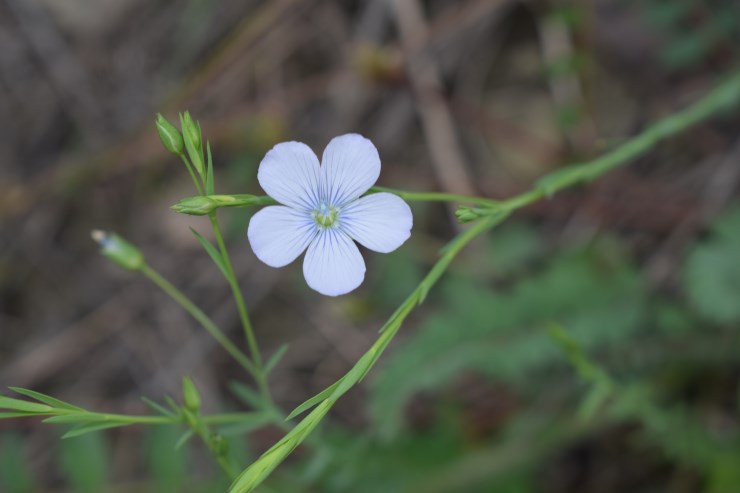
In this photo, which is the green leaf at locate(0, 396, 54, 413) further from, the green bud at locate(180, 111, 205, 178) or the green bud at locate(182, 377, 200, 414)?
the green bud at locate(180, 111, 205, 178)

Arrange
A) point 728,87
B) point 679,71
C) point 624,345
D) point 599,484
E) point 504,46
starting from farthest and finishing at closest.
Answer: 1. point 504,46
2. point 679,71
3. point 599,484
4. point 624,345
5. point 728,87

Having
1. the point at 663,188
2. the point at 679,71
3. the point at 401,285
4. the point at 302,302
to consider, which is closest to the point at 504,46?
the point at 679,71

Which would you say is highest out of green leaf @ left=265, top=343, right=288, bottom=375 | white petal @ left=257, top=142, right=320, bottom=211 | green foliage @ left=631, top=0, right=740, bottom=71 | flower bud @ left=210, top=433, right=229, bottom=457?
green foliage @ left=631, top=0, right=740, bottom=71

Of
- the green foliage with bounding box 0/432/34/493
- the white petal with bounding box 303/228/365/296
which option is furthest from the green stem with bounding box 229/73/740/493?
the green foliage with bounding box 0/432/34/493

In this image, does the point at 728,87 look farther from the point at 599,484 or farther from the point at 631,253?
the point at 599,484

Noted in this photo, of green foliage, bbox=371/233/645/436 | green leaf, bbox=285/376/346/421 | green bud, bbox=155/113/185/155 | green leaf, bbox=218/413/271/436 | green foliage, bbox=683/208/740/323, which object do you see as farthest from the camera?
green foliage, bbox=371/233/645/436

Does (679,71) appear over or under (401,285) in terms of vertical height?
over

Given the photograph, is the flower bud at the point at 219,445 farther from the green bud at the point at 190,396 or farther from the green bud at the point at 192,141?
the green bud at the point at 192,141

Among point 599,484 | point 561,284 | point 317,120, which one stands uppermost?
point 317,120
